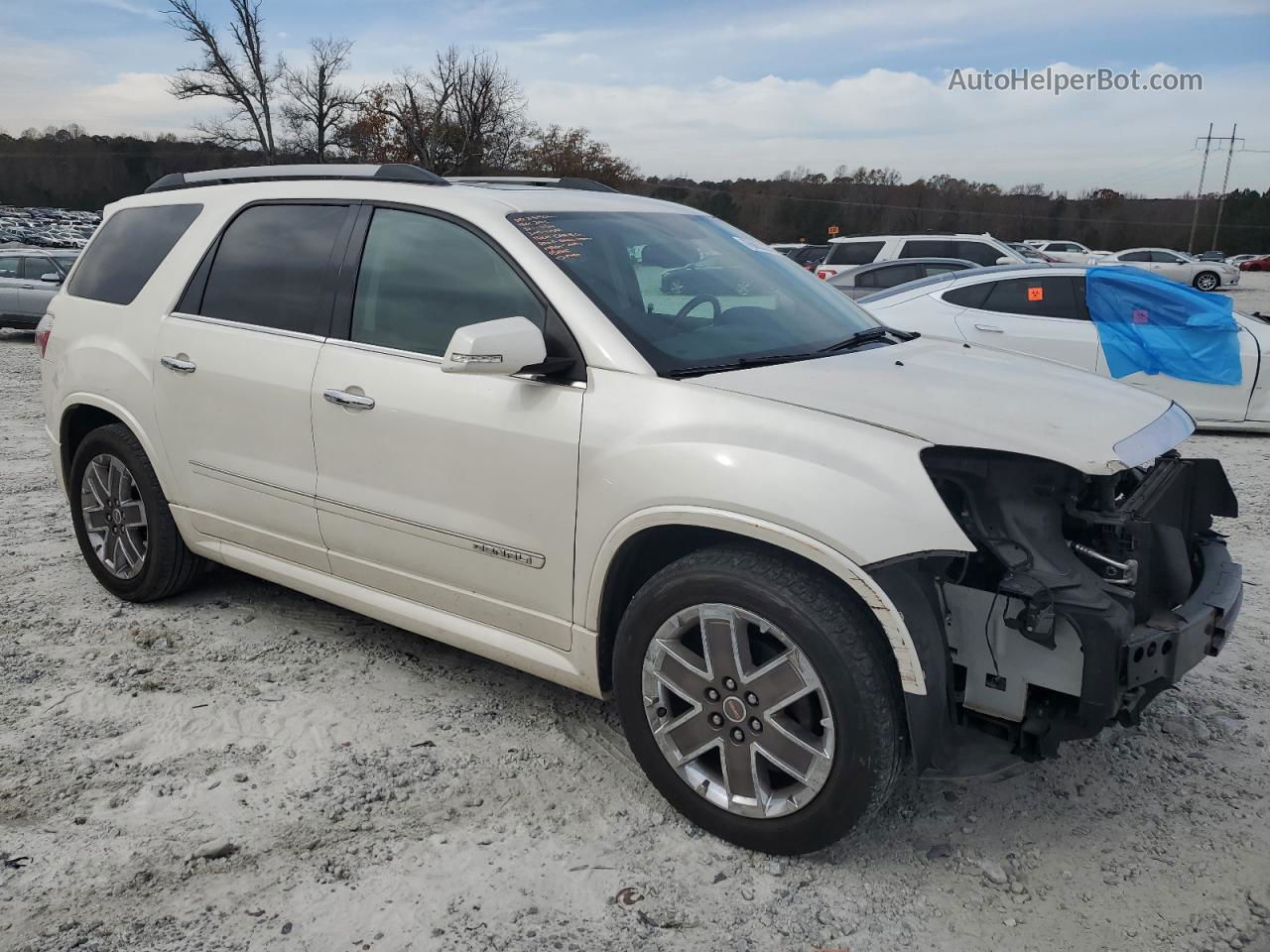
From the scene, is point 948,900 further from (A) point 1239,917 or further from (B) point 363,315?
(B) point 363,315

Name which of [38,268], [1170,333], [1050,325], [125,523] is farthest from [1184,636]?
[38,268]

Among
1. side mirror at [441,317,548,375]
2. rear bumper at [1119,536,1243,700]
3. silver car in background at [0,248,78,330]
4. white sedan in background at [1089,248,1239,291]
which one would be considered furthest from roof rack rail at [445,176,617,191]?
white sedan in background at [1089,248,1239,291]

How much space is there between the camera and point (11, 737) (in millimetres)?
3432

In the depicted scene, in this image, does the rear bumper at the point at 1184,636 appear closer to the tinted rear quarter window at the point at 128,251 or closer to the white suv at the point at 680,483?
the white suv at the point at 680,483

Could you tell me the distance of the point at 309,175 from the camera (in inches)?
157

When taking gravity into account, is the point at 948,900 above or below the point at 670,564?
below

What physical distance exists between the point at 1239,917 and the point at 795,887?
1.12 metres

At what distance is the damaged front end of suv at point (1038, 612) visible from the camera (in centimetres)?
251

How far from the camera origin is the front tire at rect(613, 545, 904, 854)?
8.35 ft

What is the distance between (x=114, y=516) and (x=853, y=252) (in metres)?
16.3

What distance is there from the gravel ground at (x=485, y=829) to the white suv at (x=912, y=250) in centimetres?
1382

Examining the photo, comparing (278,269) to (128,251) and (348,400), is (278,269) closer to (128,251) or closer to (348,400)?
(348,400)

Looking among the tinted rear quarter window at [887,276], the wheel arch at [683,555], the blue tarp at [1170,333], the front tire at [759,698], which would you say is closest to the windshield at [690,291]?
the wheel arch at [683,555]

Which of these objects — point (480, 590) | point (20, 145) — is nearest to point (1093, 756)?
point (480, 590)
